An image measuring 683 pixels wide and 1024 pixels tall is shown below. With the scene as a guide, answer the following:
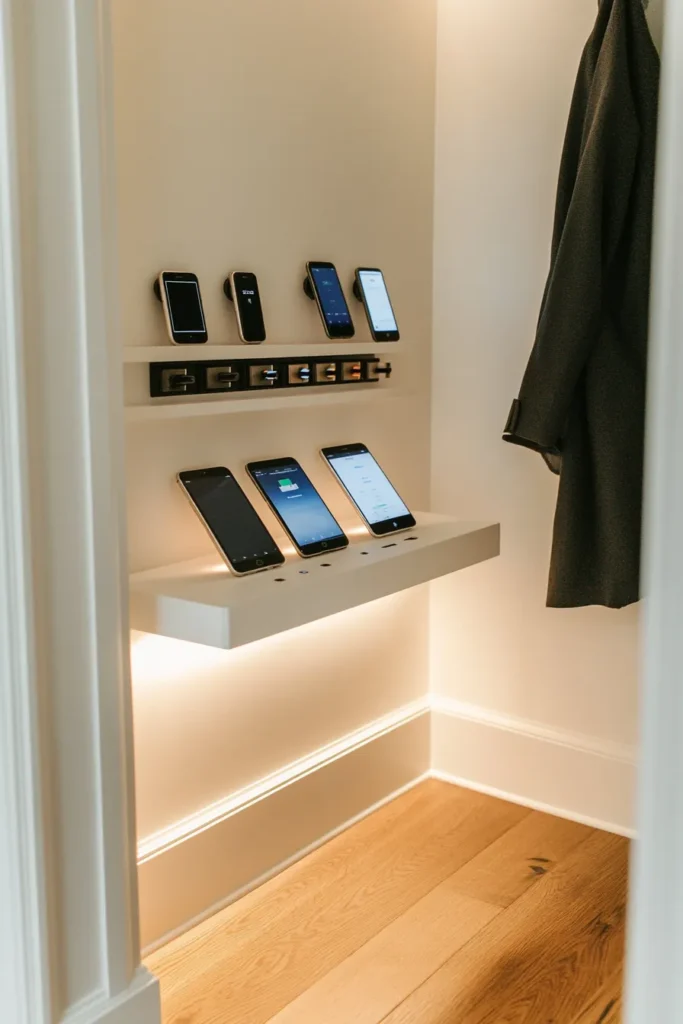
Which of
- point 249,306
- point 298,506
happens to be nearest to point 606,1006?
point 298,506

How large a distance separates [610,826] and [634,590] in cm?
73

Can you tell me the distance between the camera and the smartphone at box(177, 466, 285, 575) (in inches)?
81.0

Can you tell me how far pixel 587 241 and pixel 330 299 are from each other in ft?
1.93

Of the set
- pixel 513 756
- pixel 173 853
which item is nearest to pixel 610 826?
pixel 513 756

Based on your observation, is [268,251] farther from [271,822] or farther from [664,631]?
[664,631]

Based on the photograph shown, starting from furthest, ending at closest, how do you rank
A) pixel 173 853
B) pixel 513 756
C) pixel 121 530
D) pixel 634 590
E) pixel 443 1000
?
pixel 513 756 < pixel 634 590 < pixel 173 853 < pixel 443 1000 < pixel 121 530

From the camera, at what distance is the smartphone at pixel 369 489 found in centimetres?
242

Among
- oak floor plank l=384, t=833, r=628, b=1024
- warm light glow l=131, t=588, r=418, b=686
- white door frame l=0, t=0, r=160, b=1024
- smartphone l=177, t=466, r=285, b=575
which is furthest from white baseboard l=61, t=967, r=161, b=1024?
smartphone l=177, t=466, r=285, b=575

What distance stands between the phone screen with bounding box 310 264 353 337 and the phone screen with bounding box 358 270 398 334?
0.23ft

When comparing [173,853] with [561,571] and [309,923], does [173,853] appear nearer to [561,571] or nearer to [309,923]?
[309,923]

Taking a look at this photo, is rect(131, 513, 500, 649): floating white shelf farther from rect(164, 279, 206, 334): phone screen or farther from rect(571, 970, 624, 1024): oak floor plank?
rect(571, 970, 624, 1024): oak floor plank

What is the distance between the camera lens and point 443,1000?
1959 mm

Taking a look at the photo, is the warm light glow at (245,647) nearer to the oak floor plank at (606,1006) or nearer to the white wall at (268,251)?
the white wall at (268,251)

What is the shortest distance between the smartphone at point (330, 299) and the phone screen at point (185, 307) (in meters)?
0.38
